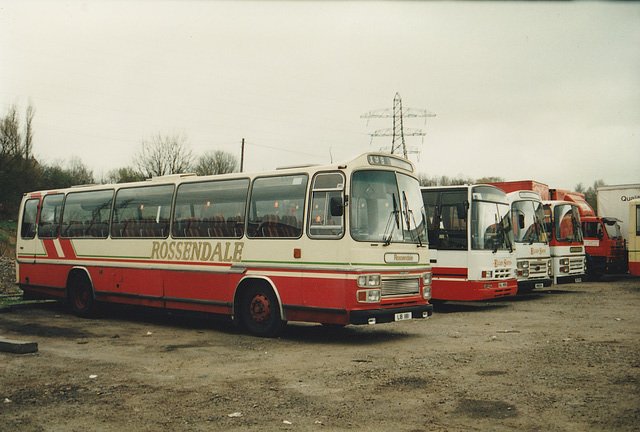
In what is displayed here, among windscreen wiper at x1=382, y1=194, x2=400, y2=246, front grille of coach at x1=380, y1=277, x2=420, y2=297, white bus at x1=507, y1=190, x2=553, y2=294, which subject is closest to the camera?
front grille of coach at x1=380, y1=277, x2=420, y2=297

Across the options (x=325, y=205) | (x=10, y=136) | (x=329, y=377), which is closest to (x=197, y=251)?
(x=325, y=205)

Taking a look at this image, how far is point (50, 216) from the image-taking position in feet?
52.9

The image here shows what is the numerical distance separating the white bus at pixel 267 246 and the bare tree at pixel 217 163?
4780 centimetres

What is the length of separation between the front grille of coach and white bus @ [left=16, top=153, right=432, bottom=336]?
0.02m

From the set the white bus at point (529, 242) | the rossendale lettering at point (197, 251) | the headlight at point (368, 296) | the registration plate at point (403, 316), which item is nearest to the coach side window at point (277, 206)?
the rossendale lettering at point (197, 251)

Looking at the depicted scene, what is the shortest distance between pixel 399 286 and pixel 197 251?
424cm

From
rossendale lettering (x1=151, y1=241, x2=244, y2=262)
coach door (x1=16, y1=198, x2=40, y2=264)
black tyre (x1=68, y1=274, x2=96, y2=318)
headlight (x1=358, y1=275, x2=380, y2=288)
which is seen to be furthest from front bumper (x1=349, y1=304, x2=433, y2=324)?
coach door (x1=16, y1=198, x2=40, y2=264)

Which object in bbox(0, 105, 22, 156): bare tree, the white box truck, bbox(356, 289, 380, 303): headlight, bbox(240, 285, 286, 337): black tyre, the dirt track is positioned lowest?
the dirt track

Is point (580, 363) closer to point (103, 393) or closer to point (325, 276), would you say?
point (325, 276)

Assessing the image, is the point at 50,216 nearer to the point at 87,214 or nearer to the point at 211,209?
the point at 87,214

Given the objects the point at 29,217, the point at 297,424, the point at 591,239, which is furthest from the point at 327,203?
the point at 591,239

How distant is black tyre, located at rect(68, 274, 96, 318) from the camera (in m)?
14.7

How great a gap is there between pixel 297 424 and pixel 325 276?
15.0 ft

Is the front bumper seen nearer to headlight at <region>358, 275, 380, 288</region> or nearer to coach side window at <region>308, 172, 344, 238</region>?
headlight at <region>358, 275, 380, 288</region>
